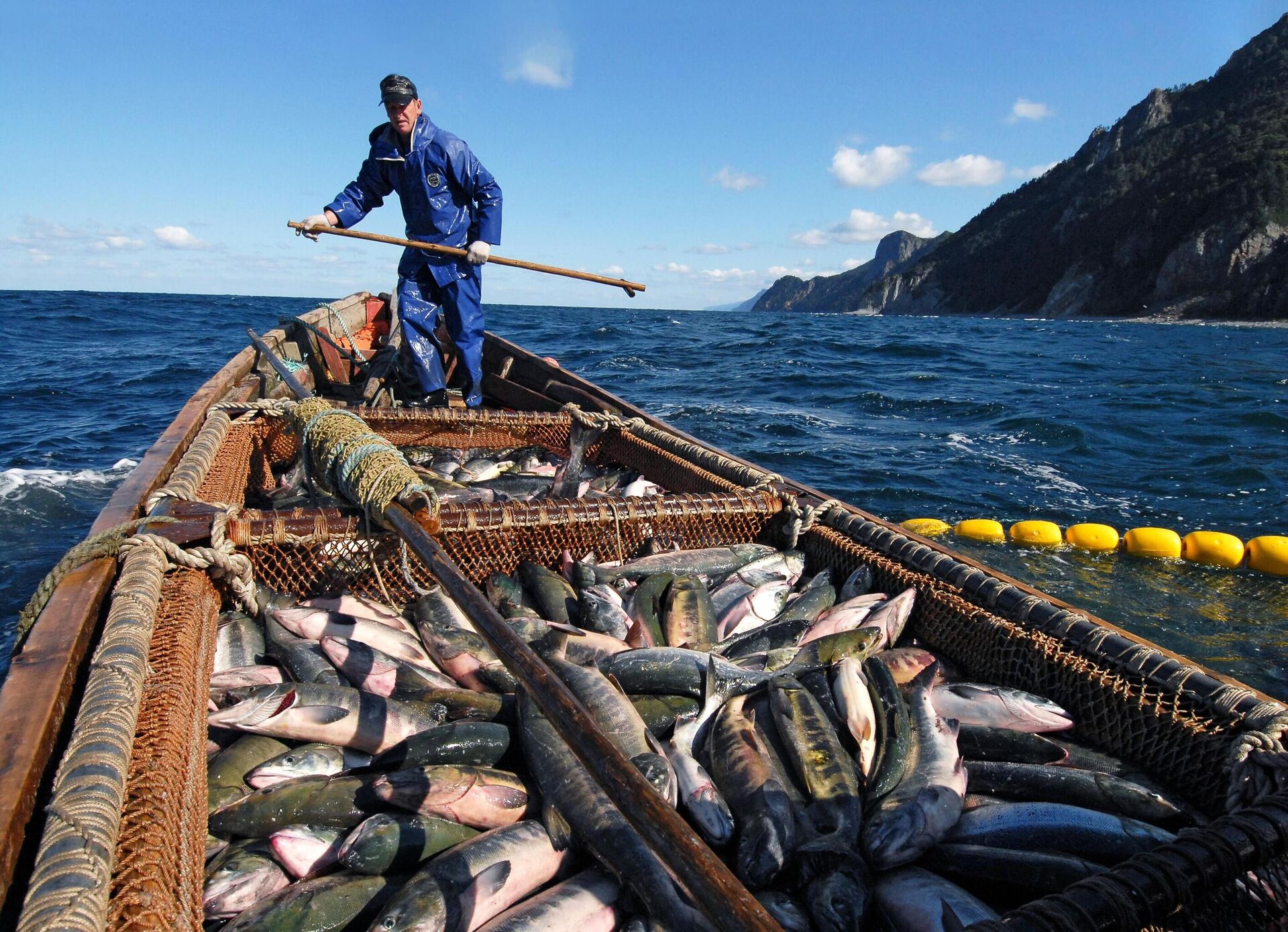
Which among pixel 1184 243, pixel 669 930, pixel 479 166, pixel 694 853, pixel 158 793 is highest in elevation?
Answer: pixel 1184 243

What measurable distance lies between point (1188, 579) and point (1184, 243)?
72693 mm

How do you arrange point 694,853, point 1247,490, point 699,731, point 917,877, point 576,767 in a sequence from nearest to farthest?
point 694,853 < point 917,877 < point 576,767 < point 699,731 < point 1247,490

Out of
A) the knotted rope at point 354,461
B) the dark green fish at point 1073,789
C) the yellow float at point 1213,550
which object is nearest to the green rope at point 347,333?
the knotted rope at point 354,461

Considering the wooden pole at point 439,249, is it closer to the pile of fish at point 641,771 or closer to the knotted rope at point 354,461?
the knotted rope at point 354,461

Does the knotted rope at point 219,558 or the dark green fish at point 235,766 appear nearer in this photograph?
the dark green fish at point 235,766

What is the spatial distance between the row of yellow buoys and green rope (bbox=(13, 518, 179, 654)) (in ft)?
19.0

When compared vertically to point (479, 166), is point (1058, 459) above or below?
below

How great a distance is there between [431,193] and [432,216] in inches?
7.9

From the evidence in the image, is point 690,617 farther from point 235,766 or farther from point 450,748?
point 235,766

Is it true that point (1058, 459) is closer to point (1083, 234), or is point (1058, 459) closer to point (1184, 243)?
point (1184, 243)

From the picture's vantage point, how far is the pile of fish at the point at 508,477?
A: 16.8 ft

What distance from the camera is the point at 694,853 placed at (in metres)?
1.23

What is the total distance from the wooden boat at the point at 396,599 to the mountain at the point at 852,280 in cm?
15828

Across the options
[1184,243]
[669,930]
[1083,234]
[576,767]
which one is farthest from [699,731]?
[1083,234]
